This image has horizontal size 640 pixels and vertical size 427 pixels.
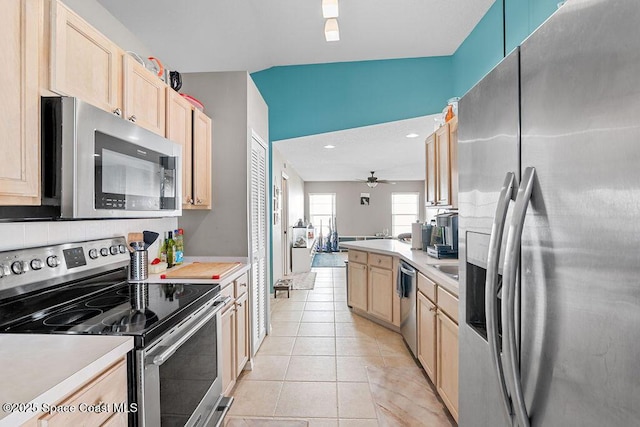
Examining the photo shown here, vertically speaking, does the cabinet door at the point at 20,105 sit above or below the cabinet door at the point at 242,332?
above

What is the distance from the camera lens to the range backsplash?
137 centimetres

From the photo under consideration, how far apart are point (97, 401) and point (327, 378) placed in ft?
6.21

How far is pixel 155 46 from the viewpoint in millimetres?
2914

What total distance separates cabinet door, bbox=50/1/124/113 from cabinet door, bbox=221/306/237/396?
4.61ft

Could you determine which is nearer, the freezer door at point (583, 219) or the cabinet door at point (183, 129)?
the freezer door at point (583, 219)

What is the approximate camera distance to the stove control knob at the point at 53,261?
148cm

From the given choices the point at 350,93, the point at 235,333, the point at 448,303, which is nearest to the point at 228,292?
the point at 235,333

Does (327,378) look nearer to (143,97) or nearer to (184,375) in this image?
(184,375)

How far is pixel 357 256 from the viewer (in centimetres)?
407

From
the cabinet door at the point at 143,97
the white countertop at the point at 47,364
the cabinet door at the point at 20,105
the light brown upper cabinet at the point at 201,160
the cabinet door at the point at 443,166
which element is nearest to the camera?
the white countertop at the point at 47,364

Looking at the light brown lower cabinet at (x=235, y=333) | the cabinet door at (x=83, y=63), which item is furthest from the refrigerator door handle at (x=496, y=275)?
the light brown lower cabinet at (x=235, y=333)

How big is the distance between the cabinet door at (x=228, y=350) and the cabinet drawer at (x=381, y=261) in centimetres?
177

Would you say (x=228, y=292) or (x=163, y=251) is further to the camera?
(x=163, y=251)

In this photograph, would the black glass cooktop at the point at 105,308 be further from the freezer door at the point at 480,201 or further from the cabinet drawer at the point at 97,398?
the freezer door at the point at 480,201
